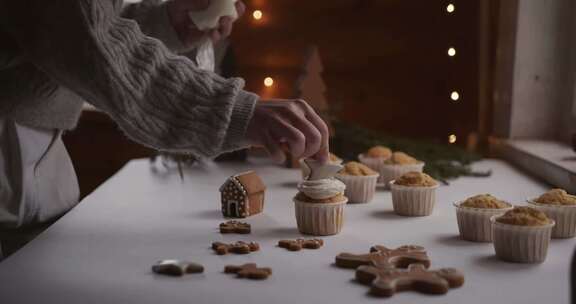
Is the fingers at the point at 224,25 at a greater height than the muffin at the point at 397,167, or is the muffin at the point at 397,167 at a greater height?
the fingers at the point at 224,25

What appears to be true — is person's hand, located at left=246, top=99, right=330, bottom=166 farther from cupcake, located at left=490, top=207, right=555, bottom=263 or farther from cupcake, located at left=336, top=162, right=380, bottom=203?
cupcake, located at left=336, top=162, right=380, bottom=203

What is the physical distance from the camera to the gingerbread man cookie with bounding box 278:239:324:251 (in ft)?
4.94

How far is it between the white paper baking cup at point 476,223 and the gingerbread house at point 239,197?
511mm

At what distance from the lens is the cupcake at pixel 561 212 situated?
5.25 feet

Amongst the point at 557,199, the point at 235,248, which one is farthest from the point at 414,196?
the point at 235,248

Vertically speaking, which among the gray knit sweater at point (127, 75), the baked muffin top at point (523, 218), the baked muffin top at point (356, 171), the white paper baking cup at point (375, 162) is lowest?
the white paper baking cup at point (375, 162)

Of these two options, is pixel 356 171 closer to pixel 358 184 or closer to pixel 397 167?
pixel 358 184

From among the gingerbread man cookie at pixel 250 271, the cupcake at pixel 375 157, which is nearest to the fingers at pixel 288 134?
the gingerbread man cookie at pixel 250 271

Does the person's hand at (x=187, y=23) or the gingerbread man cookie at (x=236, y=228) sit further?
the person's hand at (x=187, y=23)

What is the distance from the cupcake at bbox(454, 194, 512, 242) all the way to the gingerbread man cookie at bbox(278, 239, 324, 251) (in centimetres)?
31

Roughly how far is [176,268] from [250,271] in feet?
0.43

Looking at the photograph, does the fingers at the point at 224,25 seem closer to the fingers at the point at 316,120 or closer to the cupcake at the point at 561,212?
the fingers at the point at 316,120

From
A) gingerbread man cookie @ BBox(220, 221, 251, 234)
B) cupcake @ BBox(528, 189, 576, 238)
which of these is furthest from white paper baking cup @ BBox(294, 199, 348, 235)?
cupcake @ BBox(528, 189, 576, 238)

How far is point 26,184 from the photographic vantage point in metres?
1.74
